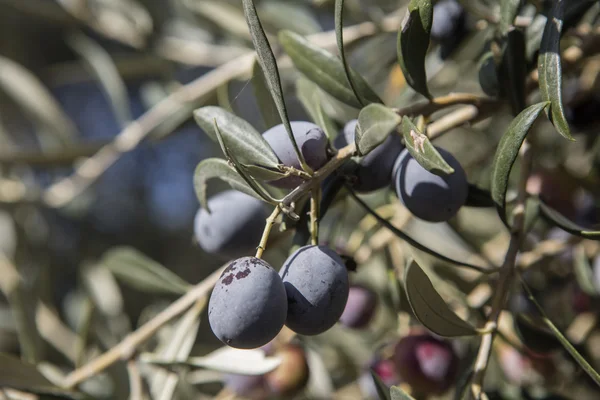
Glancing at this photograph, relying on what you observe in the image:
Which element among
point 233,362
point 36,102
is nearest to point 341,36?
point 233,362

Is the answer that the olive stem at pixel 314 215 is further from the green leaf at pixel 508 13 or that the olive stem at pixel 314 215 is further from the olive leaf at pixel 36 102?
the olive leaf at pixel 36 102

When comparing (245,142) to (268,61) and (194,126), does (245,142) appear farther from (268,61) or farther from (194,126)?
(194,126)

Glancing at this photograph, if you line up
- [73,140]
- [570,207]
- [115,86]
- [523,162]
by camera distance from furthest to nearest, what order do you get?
1. [73,140]
2. [115,86]
3. [570,207]
4. [523,162]

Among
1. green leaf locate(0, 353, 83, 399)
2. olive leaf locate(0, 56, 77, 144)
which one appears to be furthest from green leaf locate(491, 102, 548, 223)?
olive leaf locate(0, 56, 77, 144)

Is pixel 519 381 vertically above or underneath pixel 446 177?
underneath

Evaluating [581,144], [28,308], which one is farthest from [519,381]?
[28,308]

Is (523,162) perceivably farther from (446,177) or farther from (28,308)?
(28,308)

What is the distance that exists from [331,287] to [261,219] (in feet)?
0.69

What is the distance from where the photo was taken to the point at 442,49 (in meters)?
0.73

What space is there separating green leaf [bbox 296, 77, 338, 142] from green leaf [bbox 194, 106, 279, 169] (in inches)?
3.5

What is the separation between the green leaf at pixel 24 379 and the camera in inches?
27.1

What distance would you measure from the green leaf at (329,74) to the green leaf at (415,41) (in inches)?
1.7

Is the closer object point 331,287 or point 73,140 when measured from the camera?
point 331,287

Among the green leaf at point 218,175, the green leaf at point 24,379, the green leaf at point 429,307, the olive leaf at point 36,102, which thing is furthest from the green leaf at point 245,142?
the olive leaf at point 36,102
